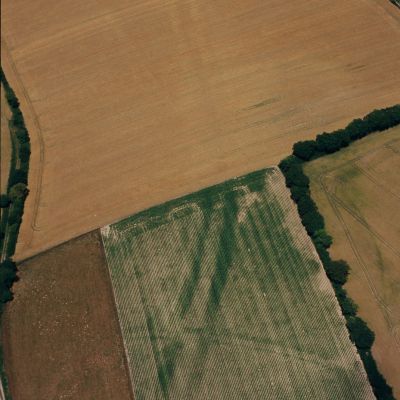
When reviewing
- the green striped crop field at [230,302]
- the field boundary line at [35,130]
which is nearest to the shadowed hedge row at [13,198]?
the field boundary line at [35,130]

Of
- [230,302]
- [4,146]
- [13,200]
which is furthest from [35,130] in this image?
[230,302]

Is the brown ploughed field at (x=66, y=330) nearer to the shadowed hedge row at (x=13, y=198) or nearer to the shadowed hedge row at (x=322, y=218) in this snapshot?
the shadowed hedge row at (x=13, y=198)

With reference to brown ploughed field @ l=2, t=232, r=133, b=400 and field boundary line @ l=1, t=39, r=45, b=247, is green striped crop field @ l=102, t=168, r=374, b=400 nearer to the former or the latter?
brown ploughed field @ l=2, t=232, r=133, b=400

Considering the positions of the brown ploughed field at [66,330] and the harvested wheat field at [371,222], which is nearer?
the harvested wheat field at [371,222]

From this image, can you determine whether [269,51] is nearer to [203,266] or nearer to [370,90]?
[370,90]

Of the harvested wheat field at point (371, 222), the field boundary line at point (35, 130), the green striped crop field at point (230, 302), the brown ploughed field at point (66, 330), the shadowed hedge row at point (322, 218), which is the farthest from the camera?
the field boundary line at point (35, 130)

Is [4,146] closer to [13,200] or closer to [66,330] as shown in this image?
[13,200]

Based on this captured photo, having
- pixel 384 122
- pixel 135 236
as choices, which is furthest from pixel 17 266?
pixel 384 122
